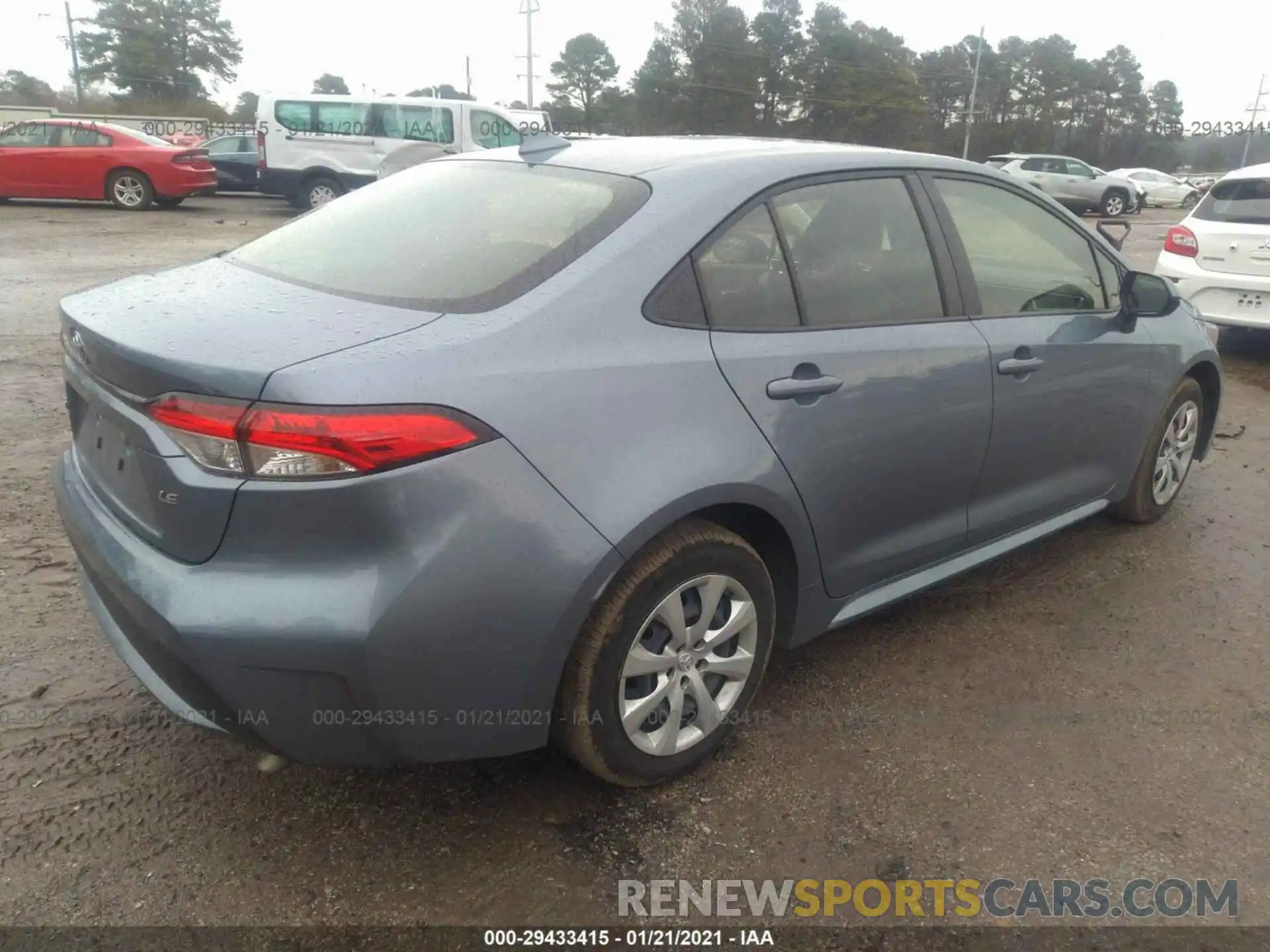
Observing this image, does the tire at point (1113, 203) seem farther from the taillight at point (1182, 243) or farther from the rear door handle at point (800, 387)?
the rear door handle at point (800, 387)

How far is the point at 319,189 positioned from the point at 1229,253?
46.4 feet

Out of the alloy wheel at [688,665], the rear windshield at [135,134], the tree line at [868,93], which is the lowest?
the alloy wheel at [688,665]

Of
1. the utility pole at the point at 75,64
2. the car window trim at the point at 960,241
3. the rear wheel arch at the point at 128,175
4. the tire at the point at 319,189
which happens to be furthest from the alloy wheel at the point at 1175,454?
the utility pole at the point at 75,64

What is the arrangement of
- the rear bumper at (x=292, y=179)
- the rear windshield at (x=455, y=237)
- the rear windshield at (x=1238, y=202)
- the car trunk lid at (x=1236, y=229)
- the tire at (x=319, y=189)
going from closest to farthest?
the rear windshield at (x=455, y=237), the car trunk lid at (x=1236, y=229), the rear windshield at (x=1238, y=202), the rear bumper at (x=292, y=179), the tire at (x=319, y=189)

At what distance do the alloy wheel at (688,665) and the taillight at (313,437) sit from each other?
2.29 feet

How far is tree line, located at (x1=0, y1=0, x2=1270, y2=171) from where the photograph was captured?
60156 millimetres

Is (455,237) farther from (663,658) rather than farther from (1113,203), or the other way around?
(1113,203)

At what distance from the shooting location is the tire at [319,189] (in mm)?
16484

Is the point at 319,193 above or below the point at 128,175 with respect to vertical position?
below

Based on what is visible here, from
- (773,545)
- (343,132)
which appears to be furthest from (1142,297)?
(343,132)

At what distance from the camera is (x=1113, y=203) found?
27.7 m

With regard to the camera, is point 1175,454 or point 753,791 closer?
point 753,791

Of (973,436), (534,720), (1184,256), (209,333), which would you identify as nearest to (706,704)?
(534,720)

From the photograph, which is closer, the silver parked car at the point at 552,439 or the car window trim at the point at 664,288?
the silver parked car at the point at 552,439
